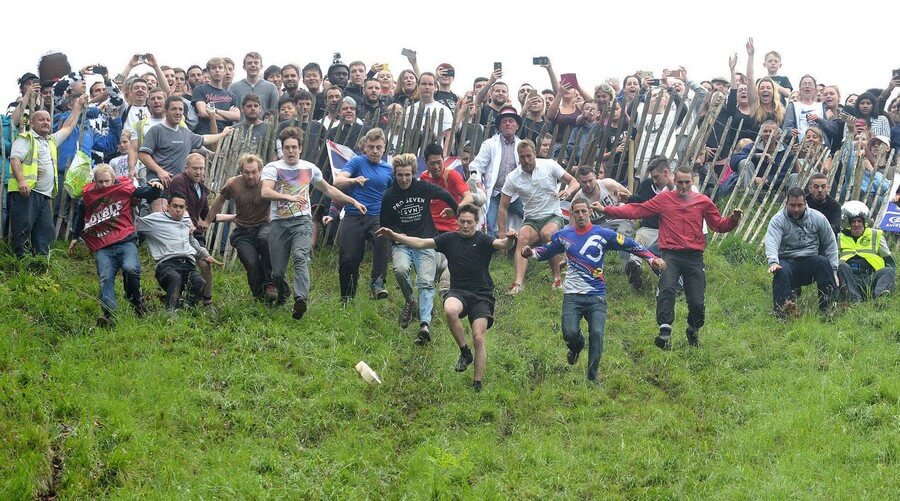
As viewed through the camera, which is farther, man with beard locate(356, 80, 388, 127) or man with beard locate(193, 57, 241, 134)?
man with beard locate(356, 80, 388, 127)

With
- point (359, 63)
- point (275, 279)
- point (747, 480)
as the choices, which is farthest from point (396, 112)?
point (747, 480)

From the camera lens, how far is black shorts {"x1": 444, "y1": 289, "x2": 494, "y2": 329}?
11359mm

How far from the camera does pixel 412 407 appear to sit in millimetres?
11156

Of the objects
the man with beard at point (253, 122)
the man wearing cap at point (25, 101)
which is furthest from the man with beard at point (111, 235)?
the man with beard at point (253, 122)

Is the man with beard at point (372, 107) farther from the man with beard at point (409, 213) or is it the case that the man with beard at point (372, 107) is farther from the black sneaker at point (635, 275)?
the black sneaker at point (635, 275)

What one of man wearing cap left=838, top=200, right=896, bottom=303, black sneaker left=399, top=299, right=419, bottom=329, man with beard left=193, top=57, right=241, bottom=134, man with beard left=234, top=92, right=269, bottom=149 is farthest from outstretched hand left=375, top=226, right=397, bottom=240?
man wearing cap left=838, top=200, right=896, bottom=303

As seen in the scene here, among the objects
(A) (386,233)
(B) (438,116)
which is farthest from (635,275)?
(A) (386,233)

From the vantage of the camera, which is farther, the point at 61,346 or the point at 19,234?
the point at 19,234

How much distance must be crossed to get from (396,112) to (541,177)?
2.75 meters

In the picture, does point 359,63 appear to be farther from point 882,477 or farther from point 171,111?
point 882,477

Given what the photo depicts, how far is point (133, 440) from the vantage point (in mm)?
9766

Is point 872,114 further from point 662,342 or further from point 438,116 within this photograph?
point 662,342

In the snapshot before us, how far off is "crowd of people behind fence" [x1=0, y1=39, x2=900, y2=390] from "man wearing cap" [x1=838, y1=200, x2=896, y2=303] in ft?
0.09

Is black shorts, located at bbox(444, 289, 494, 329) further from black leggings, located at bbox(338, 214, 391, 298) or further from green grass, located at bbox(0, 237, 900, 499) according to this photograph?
black leggings, located at bbox(338, 214, 391, 298)
